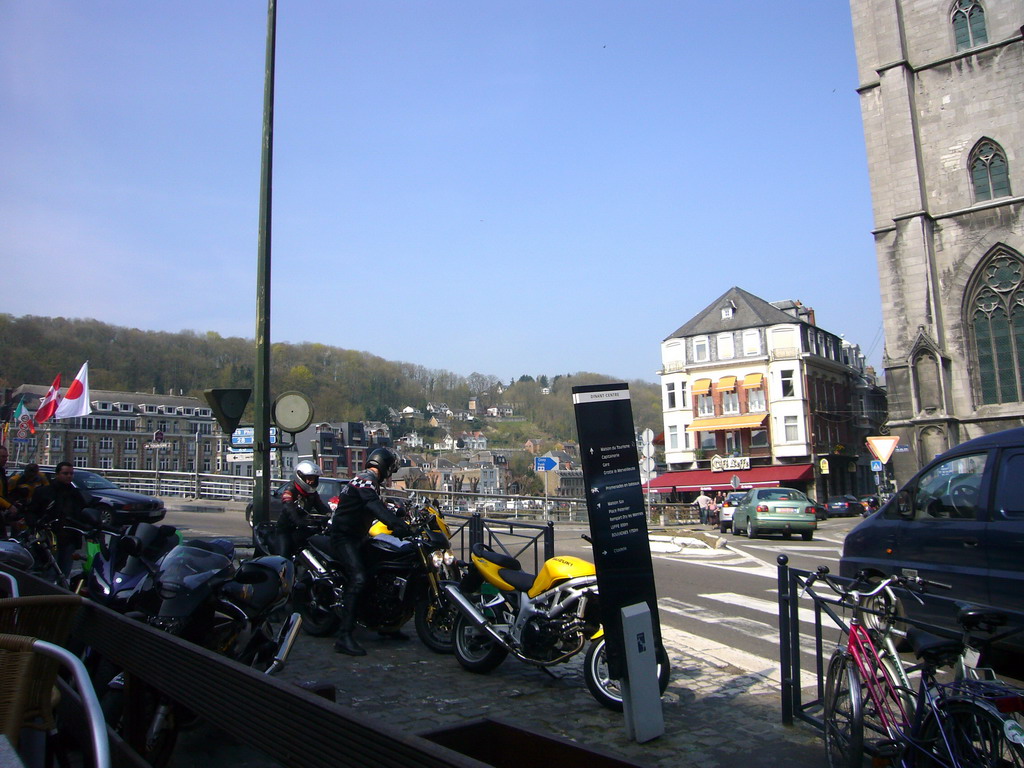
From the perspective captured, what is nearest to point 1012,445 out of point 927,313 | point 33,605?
point 33,605

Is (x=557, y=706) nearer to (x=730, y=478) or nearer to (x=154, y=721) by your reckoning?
(x=154, y=721)

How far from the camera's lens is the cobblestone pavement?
16.1ft

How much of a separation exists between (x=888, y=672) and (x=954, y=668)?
0.36m

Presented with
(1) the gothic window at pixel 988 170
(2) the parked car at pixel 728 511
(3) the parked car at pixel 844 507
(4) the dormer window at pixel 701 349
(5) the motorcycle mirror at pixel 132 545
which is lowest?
(3) the parked car at pixel 844 507

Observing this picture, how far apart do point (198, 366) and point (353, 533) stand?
49833mm

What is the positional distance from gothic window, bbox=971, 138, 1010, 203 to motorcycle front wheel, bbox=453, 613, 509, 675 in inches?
1287

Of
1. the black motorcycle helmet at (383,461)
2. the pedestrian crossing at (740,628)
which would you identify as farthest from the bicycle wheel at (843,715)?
the black motorcycle helmet at (383,461)

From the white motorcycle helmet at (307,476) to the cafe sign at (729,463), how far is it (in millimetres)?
50545

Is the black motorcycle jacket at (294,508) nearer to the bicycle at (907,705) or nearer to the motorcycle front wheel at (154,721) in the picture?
the motorcycle front wheel at (154,721)

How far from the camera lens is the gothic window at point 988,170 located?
32031 millimetres

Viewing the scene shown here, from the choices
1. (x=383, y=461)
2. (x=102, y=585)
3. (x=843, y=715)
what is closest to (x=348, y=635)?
(x=383, y=461)

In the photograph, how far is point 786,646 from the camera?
5438 mm

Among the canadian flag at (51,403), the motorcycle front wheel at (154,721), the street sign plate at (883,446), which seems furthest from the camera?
the canadian flag at (51,403)

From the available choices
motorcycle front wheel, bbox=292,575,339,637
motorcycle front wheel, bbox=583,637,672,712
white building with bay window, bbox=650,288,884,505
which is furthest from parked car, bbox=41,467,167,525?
white building with bay window, bbox=650,288,884,505
